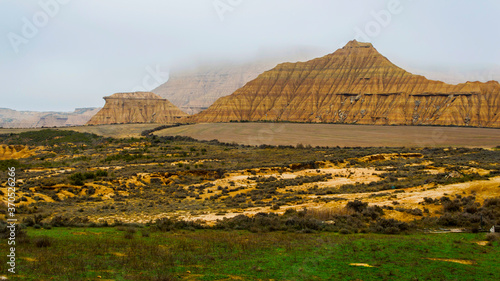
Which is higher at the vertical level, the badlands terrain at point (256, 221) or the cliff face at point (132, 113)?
the cliff face at point (132, 113)

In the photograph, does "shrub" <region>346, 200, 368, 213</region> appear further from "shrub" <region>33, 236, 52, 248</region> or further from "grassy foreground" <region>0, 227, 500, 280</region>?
"shrub" <region>33, 236, 52, 248</region>

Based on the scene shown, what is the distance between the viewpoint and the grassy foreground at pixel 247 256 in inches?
340

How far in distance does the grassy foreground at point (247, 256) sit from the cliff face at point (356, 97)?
128 metres

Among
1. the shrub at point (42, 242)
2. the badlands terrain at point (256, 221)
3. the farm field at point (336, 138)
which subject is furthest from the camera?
the farm field at point (336, 138)

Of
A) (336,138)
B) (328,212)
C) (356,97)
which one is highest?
(356,97)

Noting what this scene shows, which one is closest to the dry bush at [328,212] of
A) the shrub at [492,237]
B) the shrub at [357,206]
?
the shrub at [357,206]

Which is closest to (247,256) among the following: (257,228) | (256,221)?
(257,228)

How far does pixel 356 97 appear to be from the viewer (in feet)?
486

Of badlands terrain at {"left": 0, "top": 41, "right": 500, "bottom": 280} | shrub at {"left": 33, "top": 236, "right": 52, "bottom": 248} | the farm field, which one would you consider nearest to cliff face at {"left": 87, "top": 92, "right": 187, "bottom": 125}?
the farm field

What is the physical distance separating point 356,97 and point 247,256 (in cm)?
14756

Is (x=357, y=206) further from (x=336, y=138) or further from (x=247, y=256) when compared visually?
(x=336, y=138)

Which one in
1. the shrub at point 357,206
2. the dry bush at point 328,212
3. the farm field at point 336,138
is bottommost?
the dry bush at point 328,212

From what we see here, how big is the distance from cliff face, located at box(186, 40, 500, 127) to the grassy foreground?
12803 centimetres

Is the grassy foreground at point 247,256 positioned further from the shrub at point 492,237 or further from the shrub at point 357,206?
the shrub at point 357,206
